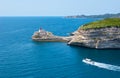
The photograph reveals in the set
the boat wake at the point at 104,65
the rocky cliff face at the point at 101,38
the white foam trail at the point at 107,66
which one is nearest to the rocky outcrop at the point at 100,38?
the rocky cliff face at the point at 101,38

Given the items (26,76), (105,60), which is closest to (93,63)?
(105,60)

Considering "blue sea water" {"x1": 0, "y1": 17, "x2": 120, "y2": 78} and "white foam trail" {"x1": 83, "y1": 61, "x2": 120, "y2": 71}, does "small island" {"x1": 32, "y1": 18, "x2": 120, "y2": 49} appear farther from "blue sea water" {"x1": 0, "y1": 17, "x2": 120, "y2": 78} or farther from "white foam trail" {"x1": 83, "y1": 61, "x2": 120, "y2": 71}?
"white foam trail" {"x1": 83, "y1": 61, "x2": 120, "y2": 71}

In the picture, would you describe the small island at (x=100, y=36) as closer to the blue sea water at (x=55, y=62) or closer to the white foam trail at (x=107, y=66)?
the blue sea water at (x=55, y=62)

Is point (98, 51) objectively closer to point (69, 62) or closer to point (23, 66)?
point (69, 62)

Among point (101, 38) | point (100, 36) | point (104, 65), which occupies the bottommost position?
point (104, 65)

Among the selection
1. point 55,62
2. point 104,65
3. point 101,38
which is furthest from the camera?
point 101,38

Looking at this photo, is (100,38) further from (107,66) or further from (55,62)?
(107,66)

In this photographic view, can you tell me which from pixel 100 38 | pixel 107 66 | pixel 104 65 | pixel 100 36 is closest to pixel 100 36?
pixel 100 36
